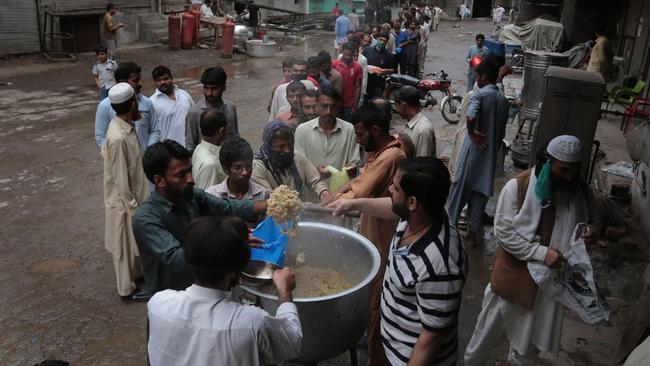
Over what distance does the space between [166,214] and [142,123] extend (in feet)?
9.09

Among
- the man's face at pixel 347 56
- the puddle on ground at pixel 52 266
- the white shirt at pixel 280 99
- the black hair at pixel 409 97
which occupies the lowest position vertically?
the puddle on ground at pixel 52 266

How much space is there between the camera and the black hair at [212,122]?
4.27 meters

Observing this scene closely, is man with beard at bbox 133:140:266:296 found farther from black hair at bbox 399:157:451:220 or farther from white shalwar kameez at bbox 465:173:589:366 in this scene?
white shalwar kameez at bbox 465:173:589:366

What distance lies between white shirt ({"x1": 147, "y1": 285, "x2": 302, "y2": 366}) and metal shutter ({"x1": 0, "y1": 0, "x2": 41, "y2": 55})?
16.4 m

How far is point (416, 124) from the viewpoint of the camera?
5082 mm

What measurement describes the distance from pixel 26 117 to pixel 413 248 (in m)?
10.3

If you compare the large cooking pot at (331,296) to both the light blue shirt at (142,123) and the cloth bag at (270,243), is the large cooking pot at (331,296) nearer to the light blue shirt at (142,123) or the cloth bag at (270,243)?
the cloth bag at (270,243)

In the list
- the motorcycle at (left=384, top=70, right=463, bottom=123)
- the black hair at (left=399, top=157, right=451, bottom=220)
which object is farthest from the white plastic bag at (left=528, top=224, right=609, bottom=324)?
the motorcycle at (left=384, top=70, right=463, bottom=123)

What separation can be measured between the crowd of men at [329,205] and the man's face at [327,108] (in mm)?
13

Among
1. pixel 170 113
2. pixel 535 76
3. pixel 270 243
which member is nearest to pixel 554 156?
pixel 270 243

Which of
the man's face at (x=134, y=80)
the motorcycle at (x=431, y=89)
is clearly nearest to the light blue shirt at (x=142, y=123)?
the man's face at (x=134, y=80)

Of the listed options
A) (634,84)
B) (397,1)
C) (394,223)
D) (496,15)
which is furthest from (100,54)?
(496,15)

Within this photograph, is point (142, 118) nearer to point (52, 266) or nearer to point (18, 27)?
point (52, 266)

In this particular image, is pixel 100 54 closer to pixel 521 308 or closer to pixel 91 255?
pixel 91 255
